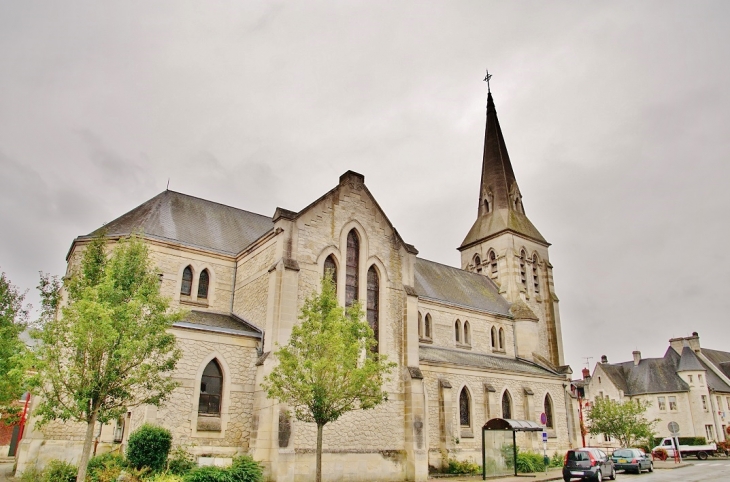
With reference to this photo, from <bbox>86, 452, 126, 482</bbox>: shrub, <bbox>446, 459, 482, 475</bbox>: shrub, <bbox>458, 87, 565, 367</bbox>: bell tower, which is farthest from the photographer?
<bbox>458, 87, 565, 367</bbox>: bell tower

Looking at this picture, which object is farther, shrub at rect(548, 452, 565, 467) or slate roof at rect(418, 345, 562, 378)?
shrub at rect(548, 452, 565, 467)

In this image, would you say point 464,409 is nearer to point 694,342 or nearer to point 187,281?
point 187,281

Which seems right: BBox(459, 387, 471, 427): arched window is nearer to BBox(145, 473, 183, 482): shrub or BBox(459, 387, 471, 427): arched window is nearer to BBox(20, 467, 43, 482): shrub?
BBox(145, 473, 183, 482): shrub

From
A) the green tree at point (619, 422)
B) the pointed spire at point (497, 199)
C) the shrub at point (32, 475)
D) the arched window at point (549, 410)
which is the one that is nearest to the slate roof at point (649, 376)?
the green tree at point (619, 422)

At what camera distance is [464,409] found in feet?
94.8

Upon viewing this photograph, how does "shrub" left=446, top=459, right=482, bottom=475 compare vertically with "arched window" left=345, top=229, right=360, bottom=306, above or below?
below

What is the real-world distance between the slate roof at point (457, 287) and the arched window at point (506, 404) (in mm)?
6552

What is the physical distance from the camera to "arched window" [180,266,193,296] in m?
24.6

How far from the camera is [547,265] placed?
149 ft

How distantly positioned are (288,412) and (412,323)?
300 inches

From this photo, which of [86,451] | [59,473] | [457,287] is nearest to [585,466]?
[457,287]

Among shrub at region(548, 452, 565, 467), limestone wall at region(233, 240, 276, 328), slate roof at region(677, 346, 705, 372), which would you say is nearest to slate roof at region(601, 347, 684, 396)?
slate roof at region(677, 346, 705, 372)

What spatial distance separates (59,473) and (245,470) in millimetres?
5647

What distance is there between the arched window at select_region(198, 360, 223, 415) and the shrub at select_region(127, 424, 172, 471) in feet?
8.53
